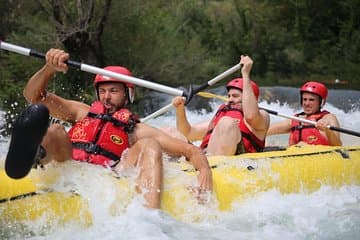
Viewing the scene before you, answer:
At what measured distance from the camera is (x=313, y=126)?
5098 millimetres

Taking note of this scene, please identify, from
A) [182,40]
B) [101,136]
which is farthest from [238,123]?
[182,40]

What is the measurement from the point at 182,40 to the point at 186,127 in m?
11.3

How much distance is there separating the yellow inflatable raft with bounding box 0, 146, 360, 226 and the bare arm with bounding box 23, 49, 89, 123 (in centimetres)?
48

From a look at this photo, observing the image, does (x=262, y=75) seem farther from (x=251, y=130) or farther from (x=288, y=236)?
(x=288, y=236)

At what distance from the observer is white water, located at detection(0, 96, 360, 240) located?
2857 mm

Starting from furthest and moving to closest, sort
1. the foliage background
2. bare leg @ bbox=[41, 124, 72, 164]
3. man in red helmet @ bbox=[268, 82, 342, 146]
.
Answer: the foliage background < man in red helmet @ bbox=[268, 82, 342, 146] < bare leg @ bbox=[41, 124, 72, 164]

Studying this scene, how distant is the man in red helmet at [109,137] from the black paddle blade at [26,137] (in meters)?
0.41

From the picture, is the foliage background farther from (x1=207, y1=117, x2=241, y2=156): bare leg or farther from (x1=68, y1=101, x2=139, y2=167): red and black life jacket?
(x1=68, y1=101, x2=139, y2=167): red and black life jacket

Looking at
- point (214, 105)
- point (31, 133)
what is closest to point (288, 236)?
point (31, 133)

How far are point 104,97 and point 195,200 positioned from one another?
0.85 metres

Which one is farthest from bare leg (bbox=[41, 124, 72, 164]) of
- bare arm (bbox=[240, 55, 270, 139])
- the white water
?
bare arm (bbox=[240, 55, 270, 139])

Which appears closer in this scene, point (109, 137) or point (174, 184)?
point (174, 184)

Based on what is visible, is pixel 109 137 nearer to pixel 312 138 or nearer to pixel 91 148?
pixel 91 148

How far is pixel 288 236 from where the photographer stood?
3.06 metres
